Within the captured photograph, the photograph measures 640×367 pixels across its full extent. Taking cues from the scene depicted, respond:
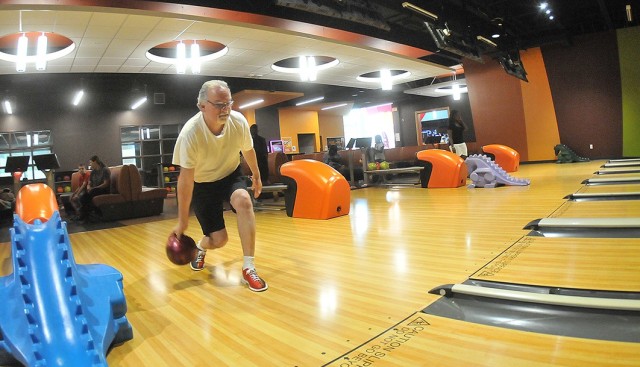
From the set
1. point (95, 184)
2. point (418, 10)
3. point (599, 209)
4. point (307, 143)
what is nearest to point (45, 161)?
point (95, 184)

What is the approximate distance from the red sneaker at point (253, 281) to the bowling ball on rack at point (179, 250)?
399 mm

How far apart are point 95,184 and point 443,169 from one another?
6.98 meters

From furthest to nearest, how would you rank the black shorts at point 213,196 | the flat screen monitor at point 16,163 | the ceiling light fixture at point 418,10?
1. the ceiling light fixture at point 418,10
2. the flat screen monitor at point 16,163
3. the black shorts at point 213,196

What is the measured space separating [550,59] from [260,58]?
33.2ft

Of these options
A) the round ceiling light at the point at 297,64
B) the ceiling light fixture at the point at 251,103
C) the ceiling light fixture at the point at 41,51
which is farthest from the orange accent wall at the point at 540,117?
the ceiling light fixture at the point at 41,51

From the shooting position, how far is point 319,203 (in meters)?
5.15

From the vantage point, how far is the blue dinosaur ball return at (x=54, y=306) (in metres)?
1.31

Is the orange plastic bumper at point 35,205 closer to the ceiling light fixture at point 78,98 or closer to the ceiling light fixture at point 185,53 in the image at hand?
the ceiling light fixture at point 185,53

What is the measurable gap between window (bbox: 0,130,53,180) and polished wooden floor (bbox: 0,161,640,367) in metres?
9.57

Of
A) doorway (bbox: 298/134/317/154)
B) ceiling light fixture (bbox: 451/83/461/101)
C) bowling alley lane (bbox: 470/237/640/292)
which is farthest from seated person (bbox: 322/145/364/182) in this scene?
ceiling light fixture (bbox: 451/83/461/101)

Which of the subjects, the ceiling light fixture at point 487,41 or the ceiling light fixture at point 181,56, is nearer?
the ceiling light fixture at point 181,56

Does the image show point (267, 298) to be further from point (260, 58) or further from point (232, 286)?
point (260, 58)

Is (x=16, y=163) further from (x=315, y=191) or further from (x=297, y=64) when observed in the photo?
(x=297, y=64)

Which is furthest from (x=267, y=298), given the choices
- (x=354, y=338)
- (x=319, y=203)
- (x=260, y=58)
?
(x=260, y=58)
